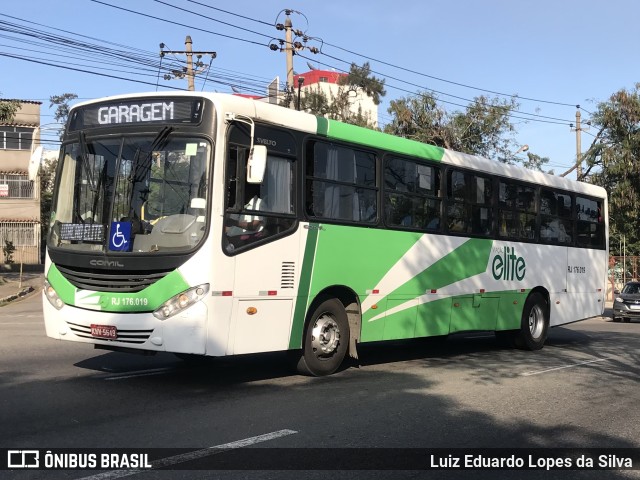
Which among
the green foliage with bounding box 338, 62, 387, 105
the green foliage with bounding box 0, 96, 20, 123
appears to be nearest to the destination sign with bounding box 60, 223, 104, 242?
the green foliage with bounding box 0, 96, 20, 123

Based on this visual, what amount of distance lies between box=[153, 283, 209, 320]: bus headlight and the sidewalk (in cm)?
1969

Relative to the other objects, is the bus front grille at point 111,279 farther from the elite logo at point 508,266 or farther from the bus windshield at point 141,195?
the elite logo at point 508,266

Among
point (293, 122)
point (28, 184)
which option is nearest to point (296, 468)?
point (293, 122)

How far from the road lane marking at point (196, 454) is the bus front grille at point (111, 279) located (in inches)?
89.2

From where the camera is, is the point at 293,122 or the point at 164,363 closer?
the point at 293,122

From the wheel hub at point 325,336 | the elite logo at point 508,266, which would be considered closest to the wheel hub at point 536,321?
the elite logo at point 508,266

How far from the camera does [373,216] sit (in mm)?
9570

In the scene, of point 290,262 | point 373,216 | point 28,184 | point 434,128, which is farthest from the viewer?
point 28,184

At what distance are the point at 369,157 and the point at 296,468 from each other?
17.8ft

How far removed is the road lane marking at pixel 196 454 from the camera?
4.83 metres

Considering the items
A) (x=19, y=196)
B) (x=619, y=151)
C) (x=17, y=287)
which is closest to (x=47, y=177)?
(x=19, y=196)

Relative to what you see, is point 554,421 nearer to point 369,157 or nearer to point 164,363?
point 369,157

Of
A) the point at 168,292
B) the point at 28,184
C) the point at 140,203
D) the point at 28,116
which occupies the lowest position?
the point at 168,292

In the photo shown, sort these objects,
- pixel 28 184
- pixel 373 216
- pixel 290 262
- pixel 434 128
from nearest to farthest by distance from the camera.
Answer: pixel 290 262, pixel 373 216, pixel 434 128, pixel 28 184
